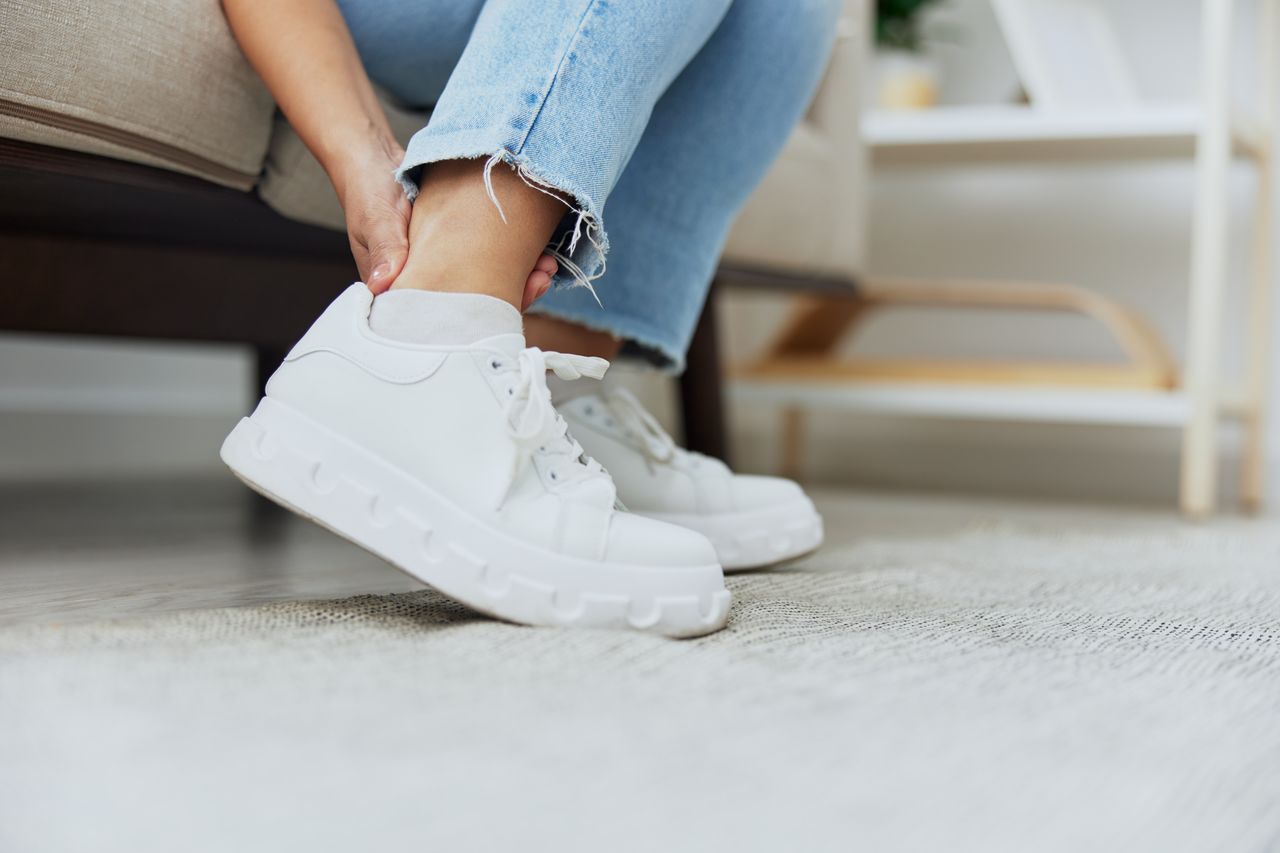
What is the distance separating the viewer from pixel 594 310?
0.77 meters

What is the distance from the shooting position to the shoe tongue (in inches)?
20.7

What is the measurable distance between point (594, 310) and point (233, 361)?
1.20m

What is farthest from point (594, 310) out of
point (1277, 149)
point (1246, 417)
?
point (1277, 149)

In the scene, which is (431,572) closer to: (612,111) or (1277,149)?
(612,111)

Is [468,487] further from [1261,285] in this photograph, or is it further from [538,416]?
[1261,285]

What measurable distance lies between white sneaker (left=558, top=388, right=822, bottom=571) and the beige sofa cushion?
0.84ft

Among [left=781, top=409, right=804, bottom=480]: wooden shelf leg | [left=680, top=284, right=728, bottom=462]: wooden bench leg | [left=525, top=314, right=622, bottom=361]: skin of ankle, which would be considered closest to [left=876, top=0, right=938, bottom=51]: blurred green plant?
[left=781, top=409, right=804, bottom=480]: wooden shelf leg

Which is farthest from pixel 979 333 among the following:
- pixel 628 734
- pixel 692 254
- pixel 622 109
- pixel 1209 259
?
pixel 628 734

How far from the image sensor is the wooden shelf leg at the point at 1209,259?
137 cm

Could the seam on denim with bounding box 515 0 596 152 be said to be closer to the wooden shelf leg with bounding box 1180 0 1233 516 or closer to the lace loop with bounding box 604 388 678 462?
the lace loop with bounding box 604 388 678 462

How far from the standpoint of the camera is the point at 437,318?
20.8 inches

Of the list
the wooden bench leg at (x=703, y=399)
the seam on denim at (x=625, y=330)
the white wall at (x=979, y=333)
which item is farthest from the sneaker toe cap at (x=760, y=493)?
the white wall at (x=979, y=333)

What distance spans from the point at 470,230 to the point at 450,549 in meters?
0.14

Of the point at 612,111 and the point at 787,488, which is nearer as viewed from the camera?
the point at 612,111
